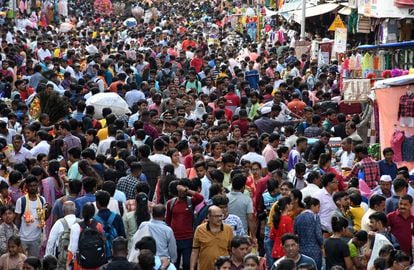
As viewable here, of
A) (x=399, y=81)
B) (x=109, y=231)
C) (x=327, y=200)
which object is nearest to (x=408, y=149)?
(x=399, y=81)

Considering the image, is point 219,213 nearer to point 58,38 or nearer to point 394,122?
point 394,122

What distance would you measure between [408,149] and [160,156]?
14.2 ft

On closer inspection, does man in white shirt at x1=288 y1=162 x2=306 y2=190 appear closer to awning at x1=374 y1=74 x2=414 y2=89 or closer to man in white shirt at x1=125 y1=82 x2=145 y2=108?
awning at x1=374 y1=74 x2=414 y2=89

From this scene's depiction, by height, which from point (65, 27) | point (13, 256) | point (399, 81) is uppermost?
point (399, 81)

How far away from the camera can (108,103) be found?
21.2 meters

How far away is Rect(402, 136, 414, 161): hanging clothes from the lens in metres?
18.4

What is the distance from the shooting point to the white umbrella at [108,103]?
21139 millimetres

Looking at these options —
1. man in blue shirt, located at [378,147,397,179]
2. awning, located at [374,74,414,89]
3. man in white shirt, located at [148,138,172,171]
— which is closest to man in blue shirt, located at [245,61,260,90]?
awning, located at [374,74,414,89]

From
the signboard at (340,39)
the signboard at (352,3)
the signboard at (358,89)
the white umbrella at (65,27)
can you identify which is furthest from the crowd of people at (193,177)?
the white umbrella at (65,27)

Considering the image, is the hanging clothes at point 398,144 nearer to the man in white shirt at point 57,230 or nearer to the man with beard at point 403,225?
the man with beard at point 403,225

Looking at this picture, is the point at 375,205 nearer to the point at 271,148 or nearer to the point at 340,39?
the point at 271,148

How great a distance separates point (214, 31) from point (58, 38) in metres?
8.64

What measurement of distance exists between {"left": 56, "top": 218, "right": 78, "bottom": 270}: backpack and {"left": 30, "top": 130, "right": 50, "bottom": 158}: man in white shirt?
437 cm

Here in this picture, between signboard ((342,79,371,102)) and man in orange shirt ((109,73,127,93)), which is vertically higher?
signboard ((342,79,371,102))
